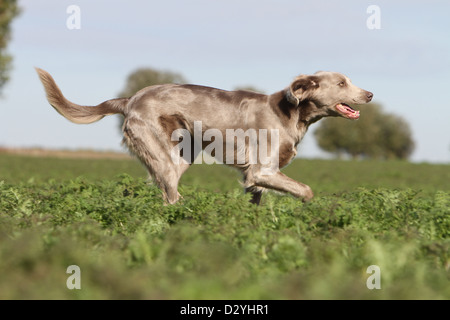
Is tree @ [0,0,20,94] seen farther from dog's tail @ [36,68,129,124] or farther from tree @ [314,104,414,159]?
tree @ [314,104,414,159]

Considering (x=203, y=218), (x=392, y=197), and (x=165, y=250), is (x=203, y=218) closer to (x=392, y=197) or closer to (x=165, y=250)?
(x=165, y=250)

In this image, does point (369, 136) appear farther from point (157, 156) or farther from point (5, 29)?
point (157, 156)

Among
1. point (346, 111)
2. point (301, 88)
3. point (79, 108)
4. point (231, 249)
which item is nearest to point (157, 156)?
point (79, 108)

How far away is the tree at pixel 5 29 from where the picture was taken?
120 ft

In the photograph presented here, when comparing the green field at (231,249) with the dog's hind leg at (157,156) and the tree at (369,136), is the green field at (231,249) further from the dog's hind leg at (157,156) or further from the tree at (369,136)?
the tree at (369,136)

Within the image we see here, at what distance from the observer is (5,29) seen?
38.0 m

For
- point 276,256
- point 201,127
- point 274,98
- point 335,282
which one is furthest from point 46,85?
point 335,282

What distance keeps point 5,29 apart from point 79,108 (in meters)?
33.5

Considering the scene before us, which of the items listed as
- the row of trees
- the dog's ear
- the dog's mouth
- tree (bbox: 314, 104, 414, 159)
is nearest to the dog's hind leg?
the dog's ear

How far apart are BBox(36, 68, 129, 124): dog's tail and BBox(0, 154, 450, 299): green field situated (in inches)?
59.2

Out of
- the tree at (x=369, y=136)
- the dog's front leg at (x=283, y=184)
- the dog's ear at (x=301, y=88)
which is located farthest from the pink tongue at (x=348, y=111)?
the tree at (x=369, y=136)

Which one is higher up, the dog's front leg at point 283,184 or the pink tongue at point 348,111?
the pink tongue at point 348,111

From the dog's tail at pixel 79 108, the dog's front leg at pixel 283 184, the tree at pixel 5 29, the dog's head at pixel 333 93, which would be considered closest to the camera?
the dog's front leg at pixel 283 184
